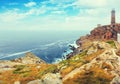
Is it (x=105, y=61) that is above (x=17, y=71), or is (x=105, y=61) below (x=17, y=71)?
above

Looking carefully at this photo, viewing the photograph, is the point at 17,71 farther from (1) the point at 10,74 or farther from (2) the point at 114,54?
(2) the point at 114,54

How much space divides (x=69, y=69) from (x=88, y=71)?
5.82 metres

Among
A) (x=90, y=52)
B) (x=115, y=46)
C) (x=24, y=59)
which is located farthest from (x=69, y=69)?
(x=24, y=59)

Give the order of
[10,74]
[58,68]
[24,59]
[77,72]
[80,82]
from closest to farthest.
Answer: [80,82], [77,72], [58,68], [10,74], [24,59]

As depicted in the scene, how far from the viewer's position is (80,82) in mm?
46156

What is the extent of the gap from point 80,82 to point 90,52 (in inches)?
975

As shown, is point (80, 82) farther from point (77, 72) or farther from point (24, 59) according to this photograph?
point (24, 59)

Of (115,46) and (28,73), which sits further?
(115,46)

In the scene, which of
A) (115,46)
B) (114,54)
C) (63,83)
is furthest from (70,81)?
(115,46)

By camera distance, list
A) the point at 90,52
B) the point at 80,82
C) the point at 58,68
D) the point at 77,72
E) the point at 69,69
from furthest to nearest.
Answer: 1. the point at 90,52
2. the point at 58,68
3. the point at 69,69
4. the point at 77,72
5. the point at 80,82

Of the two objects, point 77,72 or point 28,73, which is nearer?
point 77,72

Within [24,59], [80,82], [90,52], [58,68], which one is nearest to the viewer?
[80,82]

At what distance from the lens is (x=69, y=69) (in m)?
55.2

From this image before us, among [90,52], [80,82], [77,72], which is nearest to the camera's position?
[80,82]
